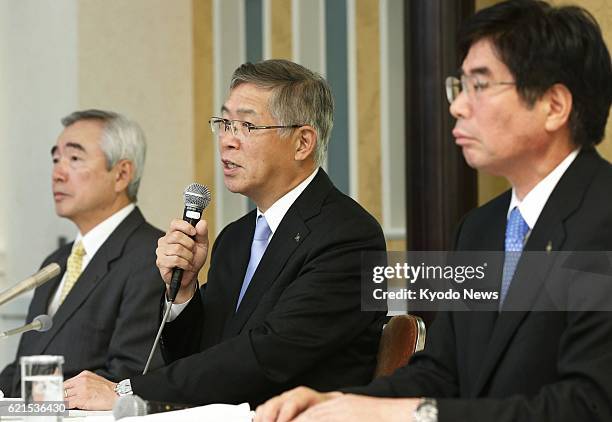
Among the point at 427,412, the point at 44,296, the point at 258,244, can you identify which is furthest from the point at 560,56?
the point at 44,296

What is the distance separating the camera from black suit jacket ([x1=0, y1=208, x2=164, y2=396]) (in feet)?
11.4

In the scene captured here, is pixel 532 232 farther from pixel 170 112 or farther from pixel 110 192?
pixel 170 112

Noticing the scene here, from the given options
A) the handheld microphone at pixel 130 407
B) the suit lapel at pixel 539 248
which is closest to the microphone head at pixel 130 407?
the handheld microphone at pixel 130 407

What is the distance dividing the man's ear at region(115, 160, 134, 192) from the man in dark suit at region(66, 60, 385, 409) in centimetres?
97

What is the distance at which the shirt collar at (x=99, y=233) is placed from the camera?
3934mm

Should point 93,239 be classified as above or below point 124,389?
above

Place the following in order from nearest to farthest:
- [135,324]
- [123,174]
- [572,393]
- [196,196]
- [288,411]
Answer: [572,393] → [288,411] → [196,196] → [135,324] → [123,174]

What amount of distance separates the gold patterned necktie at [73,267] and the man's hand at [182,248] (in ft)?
3.48

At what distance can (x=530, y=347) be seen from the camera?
193cm

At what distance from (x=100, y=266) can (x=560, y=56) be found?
214 cm

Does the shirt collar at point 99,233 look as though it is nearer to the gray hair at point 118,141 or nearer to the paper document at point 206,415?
the gray hair at point 118,141

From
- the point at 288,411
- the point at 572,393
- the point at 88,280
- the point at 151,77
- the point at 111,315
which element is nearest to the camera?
the point at 572,393

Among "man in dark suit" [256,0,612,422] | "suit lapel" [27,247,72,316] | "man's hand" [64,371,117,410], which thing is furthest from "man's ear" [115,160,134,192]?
"man in dark suit" [256,0,612,422]

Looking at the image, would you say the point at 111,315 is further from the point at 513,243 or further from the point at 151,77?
the point at 151,77
